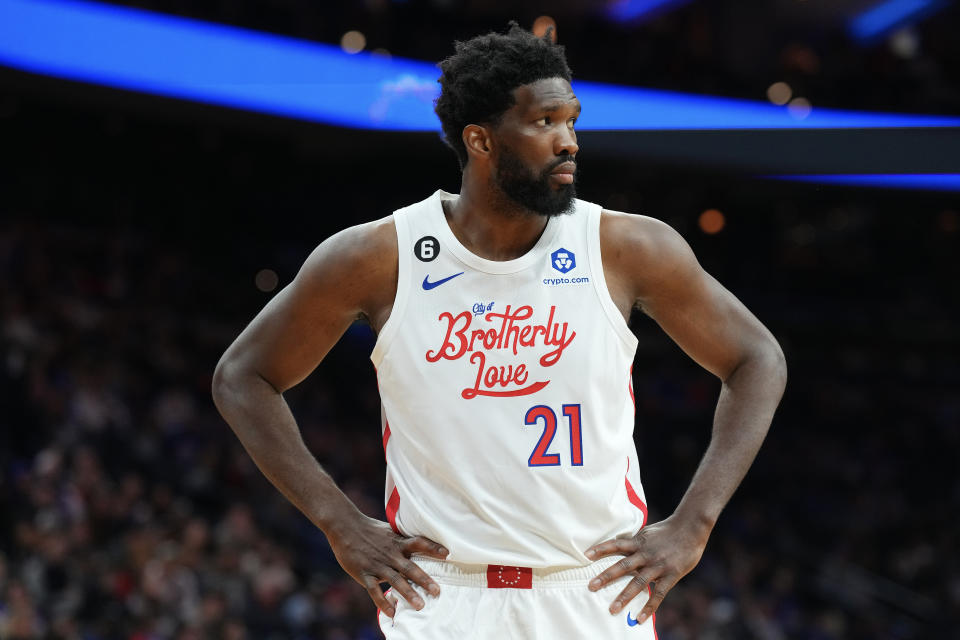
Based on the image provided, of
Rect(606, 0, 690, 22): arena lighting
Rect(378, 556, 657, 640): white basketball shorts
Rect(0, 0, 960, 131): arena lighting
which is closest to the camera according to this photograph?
Rect(378, 556, 657, 640): white basketball shorts

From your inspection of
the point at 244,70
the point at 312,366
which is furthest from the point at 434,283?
the point at 244,70

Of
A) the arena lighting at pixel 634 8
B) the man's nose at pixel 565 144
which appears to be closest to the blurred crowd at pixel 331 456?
the arena lighting at pixel 634 8

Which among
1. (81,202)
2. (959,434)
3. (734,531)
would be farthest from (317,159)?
(959,434)

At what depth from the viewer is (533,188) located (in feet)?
10.7

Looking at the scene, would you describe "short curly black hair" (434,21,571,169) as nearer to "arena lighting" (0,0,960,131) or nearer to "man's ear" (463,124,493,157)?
"man's ear" (463,124,493,157)

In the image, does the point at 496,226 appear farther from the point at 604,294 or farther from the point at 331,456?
the point at 331,456

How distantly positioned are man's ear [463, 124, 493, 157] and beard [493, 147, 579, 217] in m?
0.07

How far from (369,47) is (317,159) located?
3.52 meters

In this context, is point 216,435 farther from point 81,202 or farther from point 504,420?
point 504,420

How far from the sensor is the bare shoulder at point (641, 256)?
3.30 metres

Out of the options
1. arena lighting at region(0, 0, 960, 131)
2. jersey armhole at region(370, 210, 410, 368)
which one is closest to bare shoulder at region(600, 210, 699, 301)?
jersey armhole at region(370, 210, 410, 368)

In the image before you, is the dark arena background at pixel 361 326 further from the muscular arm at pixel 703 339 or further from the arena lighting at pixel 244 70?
the muscular arm at pixel 703 339

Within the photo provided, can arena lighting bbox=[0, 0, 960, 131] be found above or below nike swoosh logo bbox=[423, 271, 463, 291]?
above

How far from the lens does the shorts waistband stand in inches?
122
